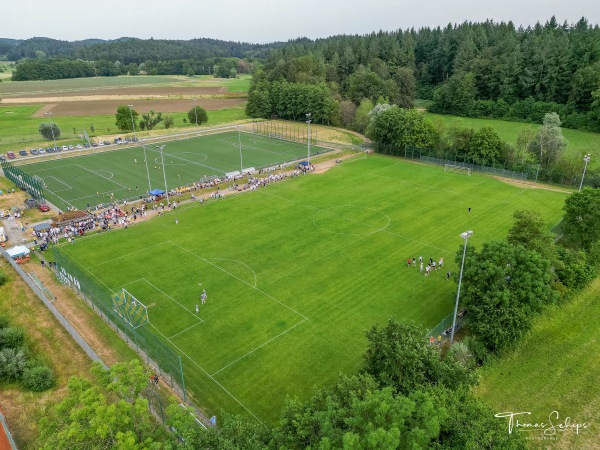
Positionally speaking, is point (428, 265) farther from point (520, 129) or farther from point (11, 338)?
point (520, 129)

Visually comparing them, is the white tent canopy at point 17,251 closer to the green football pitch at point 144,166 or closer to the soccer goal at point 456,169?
the green football pitch at point 144,166

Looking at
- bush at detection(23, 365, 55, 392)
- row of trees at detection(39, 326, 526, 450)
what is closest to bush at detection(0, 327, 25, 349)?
bush at detection(23, 365, 55, 392)

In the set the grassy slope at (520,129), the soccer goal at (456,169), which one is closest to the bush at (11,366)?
the soccer goal at (456,169)

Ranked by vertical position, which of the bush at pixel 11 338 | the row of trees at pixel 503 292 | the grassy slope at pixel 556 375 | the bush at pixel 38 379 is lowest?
the grassy slope at pixel 556 375

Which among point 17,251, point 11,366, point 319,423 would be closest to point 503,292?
point 319,423

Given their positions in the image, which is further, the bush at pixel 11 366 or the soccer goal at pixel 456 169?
the soccer goal at pixel 456 169

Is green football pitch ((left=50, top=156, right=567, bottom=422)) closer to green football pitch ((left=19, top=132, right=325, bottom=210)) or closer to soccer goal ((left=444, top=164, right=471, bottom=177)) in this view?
soccer goal ((left=444, top=164, right=471, bottom=177))
